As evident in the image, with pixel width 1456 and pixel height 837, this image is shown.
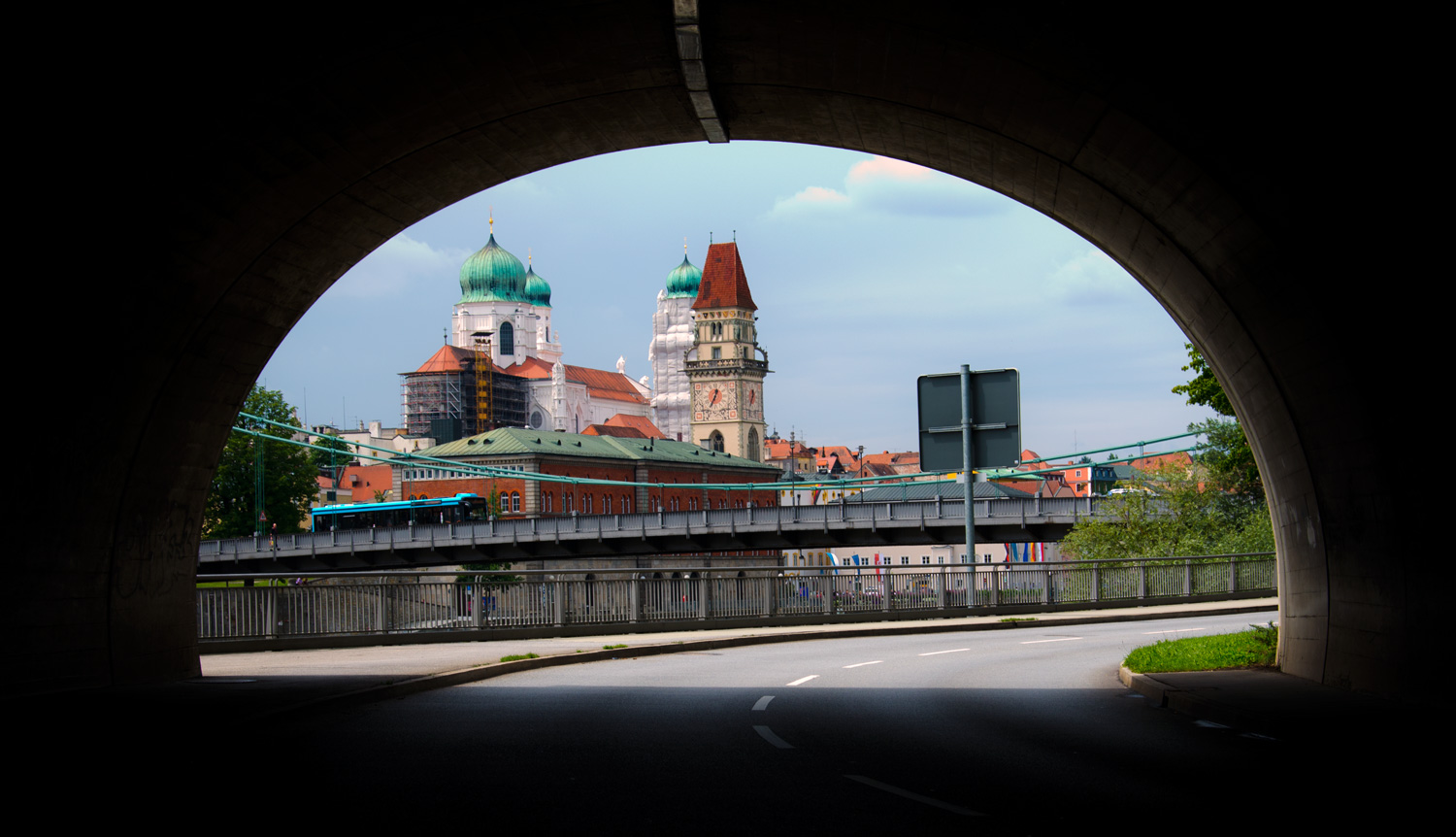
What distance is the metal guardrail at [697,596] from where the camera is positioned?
66.5 feet

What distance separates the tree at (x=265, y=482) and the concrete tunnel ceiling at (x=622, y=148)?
291 ft

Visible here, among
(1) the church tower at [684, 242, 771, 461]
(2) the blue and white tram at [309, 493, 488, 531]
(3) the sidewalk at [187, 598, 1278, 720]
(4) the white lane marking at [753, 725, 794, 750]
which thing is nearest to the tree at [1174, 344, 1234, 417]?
(3) the sidewalk at [187, 598, 1278, 720]

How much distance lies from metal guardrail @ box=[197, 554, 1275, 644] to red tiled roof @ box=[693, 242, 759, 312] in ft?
514

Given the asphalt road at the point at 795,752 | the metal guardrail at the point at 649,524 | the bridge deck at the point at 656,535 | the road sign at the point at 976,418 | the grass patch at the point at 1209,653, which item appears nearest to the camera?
the asphalt road at the point at 795,752

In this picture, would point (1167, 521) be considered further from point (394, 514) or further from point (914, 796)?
point (394, 514)

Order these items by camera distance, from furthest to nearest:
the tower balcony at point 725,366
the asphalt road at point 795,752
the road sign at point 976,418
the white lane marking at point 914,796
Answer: the tower balcony at point 725,366 → the road sign at point 976,418 → the asphalt road at point 795,752 → the white lane marking at point 914,796

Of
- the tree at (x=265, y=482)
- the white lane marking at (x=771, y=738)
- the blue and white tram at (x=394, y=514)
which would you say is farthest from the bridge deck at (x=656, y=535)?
the white lane marking at (x=771, y=738)

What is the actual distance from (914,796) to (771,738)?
2937 millimetres

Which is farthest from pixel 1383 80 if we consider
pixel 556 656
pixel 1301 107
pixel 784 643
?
pixel 784 643

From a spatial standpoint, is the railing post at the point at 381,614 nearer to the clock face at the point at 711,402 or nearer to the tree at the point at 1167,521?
the tree at the point at 1167,521

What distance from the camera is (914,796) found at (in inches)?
305

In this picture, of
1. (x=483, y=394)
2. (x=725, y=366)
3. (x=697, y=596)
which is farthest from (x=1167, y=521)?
Answer: (x=483, y=394)

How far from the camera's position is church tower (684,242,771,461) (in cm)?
18825

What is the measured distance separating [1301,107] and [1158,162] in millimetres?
1861
